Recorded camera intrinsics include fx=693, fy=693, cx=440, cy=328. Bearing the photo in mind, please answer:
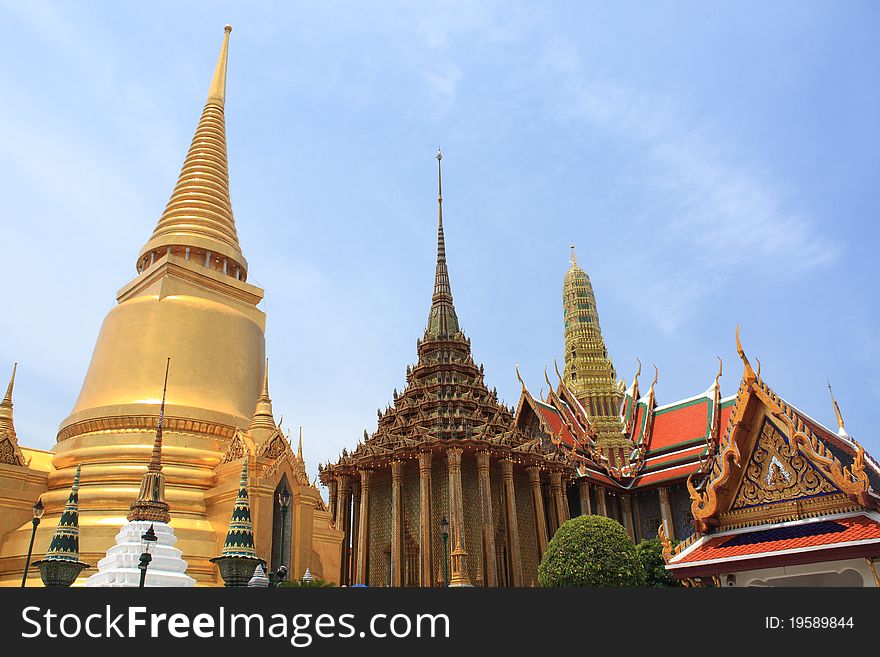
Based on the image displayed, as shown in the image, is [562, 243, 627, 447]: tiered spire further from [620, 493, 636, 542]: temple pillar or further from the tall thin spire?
the tall thin spire

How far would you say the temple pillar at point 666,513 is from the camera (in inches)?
1025

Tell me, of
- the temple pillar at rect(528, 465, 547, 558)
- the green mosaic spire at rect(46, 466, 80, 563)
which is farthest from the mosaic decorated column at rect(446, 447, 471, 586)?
the green mosaic spire at rect(46, 466, 80, 563)

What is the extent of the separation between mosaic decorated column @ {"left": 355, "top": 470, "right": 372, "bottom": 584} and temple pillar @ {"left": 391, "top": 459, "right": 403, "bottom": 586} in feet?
3.44

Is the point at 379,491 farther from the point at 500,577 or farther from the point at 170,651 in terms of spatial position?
the point at 170,651

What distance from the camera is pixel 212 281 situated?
2195 centimetres

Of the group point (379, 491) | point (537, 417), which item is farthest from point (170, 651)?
point (537, 417)

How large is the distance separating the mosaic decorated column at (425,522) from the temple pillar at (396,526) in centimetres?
69

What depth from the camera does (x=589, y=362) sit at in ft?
111

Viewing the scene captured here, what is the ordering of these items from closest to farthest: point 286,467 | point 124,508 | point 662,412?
point 124,508 < point 286,467 < point 662,412

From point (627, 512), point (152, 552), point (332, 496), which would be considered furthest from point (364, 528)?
point (152, 552)

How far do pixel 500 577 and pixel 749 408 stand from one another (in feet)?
49.6

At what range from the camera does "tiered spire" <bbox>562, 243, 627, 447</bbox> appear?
3031cm

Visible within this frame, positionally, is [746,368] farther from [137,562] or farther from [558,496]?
[558,496]

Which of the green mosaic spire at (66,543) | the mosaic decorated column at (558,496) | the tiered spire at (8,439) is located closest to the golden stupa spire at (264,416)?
the tiered spire at (8,439)
